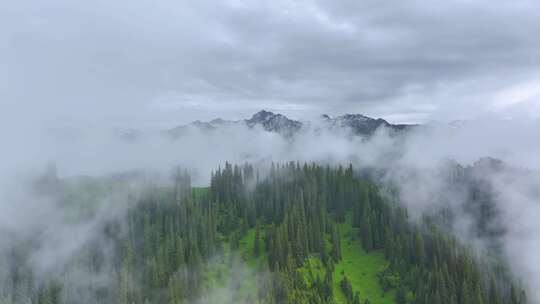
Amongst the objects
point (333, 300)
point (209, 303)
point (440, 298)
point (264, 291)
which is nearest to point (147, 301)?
point (209, 303)

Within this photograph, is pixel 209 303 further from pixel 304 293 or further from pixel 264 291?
pixel 304 293

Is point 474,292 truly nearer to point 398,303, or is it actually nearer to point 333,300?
point 398,303

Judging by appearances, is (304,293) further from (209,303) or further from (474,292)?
(474,292)

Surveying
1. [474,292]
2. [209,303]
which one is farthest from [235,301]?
[474,292]

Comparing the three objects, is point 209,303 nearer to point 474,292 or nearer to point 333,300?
point 333,300

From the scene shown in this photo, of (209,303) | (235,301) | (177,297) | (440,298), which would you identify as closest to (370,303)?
(440,298)

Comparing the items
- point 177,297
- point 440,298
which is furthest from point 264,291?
point 440,298
